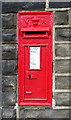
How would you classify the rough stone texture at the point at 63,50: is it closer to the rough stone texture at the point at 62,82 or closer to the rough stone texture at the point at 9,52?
the rough stone texture at the point at 62,82

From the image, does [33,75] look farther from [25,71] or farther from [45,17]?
[45,17]

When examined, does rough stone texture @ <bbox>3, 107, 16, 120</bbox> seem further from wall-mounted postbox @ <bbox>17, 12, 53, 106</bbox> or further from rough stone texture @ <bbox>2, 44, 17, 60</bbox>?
rough stone texture @ <bbox>2, 44, 17, 60</bbox>

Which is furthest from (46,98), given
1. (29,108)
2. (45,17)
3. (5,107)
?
(45,17)

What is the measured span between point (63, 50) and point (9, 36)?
3.16 feet

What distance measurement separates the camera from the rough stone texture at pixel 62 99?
582 cm

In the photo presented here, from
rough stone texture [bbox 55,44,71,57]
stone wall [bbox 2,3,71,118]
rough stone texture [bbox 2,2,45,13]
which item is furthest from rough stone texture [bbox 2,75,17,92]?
rough stone texture [bbox 2,2,45,13]

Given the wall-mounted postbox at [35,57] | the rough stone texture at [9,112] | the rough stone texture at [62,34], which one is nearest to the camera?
the wall-mounted postbox at [35,57]

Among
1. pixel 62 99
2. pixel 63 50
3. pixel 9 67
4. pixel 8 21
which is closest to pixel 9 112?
pixel 9 67

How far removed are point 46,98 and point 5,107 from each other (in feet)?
2.47

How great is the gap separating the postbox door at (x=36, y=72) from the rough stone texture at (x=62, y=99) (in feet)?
0.70

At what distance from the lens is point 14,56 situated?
5.81m

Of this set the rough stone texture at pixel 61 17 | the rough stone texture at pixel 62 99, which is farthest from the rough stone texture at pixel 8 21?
the rough stone texture at pixel 62 99

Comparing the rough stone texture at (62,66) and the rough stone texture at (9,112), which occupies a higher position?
the rough stone texture at (62,66)

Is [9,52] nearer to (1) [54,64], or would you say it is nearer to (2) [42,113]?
(1) [54,64]
